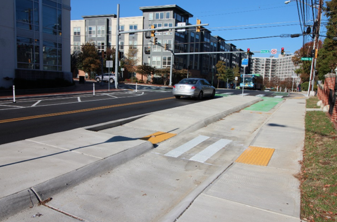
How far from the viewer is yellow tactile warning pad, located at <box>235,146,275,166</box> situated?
6.03 m

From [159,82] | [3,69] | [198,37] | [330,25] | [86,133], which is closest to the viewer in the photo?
[86,133]

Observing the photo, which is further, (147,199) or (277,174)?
(277,174)

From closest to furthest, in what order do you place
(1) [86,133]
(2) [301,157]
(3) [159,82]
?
(2) [301,157], (1) [86,133], (3) [159,82]

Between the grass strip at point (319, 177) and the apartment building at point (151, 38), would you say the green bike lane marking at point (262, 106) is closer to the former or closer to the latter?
the grass strip at point (319, 177)

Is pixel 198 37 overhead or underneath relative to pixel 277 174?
overhead

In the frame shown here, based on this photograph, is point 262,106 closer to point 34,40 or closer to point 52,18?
point 34,40

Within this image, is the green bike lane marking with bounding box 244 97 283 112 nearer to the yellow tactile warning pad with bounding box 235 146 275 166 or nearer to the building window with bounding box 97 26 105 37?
the yellow tactile warning pad with bounding box 235 146 275 166

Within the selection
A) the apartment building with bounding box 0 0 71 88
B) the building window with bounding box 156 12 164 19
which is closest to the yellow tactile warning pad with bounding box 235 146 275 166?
the apartment building with bounding box 0 0 71 88

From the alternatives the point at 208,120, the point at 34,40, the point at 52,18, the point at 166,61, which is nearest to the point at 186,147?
the point at 208,120

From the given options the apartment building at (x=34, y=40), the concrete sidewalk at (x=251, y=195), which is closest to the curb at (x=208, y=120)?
the concrete sidewalk at (x=251, y=195)

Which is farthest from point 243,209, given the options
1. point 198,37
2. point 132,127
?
point 198,37

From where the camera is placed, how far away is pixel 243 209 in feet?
12.2

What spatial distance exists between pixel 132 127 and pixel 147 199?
503cm

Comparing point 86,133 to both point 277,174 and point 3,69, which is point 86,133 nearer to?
point 277,174
